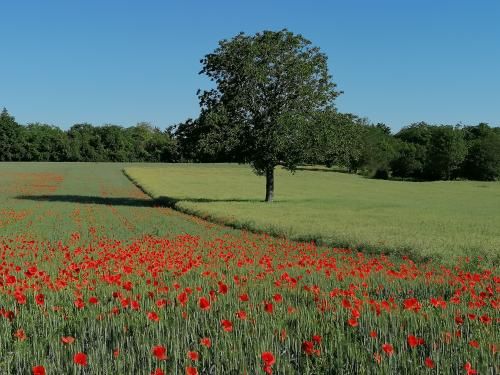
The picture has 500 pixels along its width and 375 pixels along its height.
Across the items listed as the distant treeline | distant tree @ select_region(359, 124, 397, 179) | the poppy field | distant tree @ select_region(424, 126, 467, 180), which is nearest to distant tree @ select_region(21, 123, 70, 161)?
the distant treeline

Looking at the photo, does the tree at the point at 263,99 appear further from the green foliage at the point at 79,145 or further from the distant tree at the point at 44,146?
the distant tree at the point at 44,146

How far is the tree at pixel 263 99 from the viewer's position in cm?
3788

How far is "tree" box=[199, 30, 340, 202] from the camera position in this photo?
37875mm

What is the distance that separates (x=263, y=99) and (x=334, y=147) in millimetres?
6068

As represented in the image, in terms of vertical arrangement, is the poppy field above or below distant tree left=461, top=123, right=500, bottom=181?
below

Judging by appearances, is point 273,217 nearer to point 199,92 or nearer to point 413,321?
point 199,92

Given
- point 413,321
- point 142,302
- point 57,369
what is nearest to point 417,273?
point 413,321

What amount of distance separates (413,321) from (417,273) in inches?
234

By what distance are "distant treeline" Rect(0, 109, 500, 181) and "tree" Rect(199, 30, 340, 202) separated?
38.8 inches

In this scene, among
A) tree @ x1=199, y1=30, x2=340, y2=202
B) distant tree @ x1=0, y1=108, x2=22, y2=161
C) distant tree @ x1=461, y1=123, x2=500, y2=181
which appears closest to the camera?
tree @ x1=199, y1=30, x2=340, y2=202

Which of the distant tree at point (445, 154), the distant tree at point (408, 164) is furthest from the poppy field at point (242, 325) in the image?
the distant tree at point (408, 164)

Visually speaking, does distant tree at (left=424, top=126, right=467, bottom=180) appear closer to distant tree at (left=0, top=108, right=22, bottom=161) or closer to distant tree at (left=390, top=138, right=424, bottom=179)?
distant tree at (left=390, top=138, right=424, bottom=179)

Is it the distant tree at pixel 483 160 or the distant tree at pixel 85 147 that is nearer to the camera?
the distant tree at pixel 483 160

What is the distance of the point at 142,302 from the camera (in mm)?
7590
